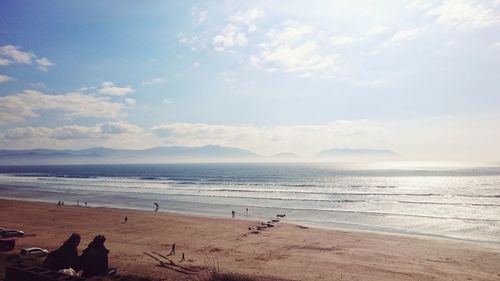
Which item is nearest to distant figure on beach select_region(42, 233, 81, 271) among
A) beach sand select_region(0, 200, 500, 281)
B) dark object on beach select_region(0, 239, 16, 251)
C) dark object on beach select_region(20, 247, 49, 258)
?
beach sand select_region(0, 200, 500, 281)

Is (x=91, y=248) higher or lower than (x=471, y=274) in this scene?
higher

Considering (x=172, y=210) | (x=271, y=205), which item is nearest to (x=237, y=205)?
(x=271, y=205)

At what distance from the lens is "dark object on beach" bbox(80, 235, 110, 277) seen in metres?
14.4

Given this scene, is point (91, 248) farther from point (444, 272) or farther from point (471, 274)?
point (471, 274)

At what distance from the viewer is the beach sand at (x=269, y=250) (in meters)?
18.9

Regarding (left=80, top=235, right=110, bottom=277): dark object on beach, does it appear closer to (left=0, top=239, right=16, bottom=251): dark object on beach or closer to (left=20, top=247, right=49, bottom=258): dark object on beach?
(left=20, top=247, right=49, bottom=258): dark object on beach

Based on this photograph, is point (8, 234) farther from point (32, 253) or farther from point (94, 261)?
point (94, 261)

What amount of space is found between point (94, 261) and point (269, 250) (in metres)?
11.7

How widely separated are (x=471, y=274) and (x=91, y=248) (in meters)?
18.0

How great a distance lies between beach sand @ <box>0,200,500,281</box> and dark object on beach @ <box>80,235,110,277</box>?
106 inches

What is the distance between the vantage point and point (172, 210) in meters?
45.0

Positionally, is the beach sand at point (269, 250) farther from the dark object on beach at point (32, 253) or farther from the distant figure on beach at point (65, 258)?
the distant figure on beach at point (65, 258)

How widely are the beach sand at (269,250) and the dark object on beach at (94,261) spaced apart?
2686 mm

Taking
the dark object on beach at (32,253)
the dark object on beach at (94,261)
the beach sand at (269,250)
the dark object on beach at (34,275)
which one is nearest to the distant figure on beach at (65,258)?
the dark object on beach at (94,261)
